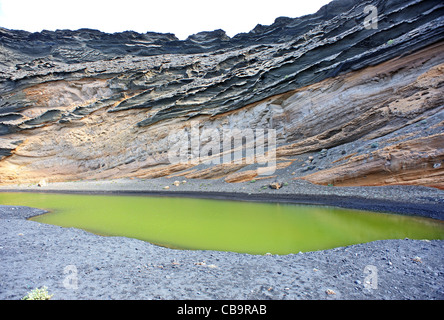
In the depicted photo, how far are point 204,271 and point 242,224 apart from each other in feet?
14.4

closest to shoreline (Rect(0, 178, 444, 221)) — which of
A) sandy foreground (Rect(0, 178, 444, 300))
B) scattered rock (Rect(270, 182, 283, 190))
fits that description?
scattered rock (Rect(270, 182, 283, 190))

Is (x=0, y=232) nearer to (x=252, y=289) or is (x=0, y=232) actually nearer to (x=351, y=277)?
(x=252, y=289)

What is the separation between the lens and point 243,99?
66.2 ft

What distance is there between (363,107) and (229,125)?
33.6ft

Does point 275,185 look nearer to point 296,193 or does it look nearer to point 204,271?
point 296,193

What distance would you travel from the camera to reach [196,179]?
1845 cm

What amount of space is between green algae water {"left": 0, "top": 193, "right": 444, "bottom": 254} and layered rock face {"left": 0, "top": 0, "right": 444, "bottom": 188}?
3360mm

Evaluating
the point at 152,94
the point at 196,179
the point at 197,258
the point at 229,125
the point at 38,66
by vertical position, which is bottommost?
the point at 197,258

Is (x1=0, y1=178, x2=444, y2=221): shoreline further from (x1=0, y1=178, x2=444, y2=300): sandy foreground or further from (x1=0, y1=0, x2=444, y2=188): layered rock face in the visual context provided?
(x1=0, y1=178, x2=444, y2=300): sandy foreground

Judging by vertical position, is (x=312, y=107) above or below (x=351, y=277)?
above

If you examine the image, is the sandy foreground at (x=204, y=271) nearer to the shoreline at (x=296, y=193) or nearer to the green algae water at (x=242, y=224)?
the green algae water at (x=242, y=224)

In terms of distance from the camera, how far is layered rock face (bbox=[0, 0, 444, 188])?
41.1ft

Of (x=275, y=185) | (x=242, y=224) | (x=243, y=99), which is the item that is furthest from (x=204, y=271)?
(x=243, y=99)

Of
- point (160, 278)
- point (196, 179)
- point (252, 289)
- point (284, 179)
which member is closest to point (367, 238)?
point (252, 289)
